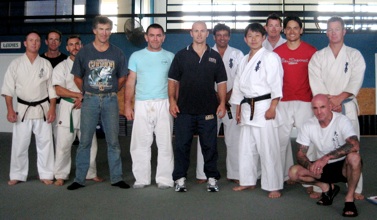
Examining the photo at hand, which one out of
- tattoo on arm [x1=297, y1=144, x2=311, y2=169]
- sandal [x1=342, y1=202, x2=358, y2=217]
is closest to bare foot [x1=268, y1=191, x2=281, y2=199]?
tattoo on arm [x1=297, y1=144, x2=311, y2=169]

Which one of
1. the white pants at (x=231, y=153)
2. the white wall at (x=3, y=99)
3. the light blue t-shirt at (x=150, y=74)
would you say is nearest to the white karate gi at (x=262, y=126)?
the white pants at (x=231, y=153)

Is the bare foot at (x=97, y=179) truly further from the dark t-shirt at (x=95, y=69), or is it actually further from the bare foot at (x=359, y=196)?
the bare foot at (x=359, y=196)

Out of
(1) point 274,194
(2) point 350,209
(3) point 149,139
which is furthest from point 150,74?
(2) point 350,209

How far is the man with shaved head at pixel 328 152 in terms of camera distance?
2.88 meters

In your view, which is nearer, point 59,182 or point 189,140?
point 189,140

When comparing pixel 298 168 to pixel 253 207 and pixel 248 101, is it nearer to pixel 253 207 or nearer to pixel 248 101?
pixel 253 207

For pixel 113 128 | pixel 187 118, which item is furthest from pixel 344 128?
pixel 113 128

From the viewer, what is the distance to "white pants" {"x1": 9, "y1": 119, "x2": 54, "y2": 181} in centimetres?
378

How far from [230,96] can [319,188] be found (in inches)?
45.9

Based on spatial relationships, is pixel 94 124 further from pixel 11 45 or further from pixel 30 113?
pixel 11 45

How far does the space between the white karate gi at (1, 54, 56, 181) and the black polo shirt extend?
1.22m

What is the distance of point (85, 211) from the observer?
9.35 feet

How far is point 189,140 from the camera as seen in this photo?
141 inches

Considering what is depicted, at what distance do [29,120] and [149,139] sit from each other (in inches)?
44.5
